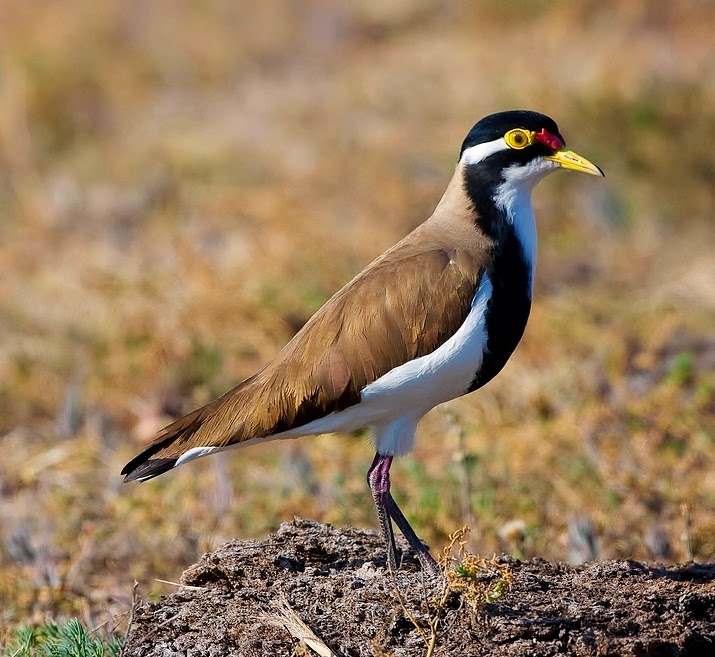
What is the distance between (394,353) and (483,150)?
894 mm

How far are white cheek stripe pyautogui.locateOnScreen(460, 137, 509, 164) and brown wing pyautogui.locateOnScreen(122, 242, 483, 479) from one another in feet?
1.40

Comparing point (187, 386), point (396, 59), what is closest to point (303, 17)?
point (396, 59)

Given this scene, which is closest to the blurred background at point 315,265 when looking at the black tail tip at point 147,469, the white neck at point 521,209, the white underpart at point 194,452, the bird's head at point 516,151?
the black tail tip at point 147,469

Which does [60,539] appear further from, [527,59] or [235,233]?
[527,59]

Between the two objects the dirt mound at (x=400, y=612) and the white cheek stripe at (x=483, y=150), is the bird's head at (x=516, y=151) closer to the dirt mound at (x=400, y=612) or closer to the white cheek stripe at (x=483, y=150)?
the white cheek stripe at (x=483, y=150)

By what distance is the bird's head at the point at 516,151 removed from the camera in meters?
4.78

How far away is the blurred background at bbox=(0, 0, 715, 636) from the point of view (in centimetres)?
627

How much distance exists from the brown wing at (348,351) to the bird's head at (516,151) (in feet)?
1.28

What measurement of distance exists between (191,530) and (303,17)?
42.4 ft

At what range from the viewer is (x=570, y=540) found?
5434mm

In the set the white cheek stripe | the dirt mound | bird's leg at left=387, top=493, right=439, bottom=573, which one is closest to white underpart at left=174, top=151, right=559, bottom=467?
the white cheek stripe

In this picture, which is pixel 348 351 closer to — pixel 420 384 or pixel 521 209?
pixel 420 384

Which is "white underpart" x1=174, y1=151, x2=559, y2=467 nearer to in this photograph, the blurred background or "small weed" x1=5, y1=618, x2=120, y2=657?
"small weed" x1=5, y1=618, x2=120, y2=657

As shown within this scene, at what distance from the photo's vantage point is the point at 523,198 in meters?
4.80
